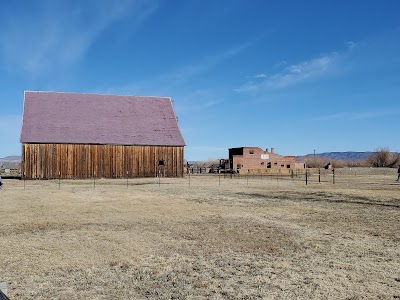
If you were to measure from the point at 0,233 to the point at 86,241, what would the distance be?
2.61m

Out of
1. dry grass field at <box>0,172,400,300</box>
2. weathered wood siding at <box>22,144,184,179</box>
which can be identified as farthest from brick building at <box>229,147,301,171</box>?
dry grass field at <box>0,172,400,300</box>

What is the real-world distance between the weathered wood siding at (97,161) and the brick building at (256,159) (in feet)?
82.3

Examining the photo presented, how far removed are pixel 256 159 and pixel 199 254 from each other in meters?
61.3

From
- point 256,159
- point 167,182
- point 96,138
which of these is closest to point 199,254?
point 167,182

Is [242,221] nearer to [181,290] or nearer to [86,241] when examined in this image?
[86,241]

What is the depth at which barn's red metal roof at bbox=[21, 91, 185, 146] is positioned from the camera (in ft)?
127

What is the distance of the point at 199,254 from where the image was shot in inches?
316

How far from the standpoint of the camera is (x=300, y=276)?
6.48 meters

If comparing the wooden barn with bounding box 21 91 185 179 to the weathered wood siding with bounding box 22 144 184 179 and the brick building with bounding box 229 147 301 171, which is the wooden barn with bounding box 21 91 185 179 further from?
the brick building with bounding box 229 147 301 171

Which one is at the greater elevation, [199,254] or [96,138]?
[96,138]

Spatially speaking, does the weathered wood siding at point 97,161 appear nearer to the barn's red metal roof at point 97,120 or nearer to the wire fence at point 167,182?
the barn's red metal roof at point 97,120

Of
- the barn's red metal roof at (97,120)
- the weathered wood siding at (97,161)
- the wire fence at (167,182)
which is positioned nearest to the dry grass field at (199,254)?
the wire fence at (167,182)

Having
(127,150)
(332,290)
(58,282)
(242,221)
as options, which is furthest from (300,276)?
(127,150)

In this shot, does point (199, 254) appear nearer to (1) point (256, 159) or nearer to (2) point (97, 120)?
(2) point (97, 120)
